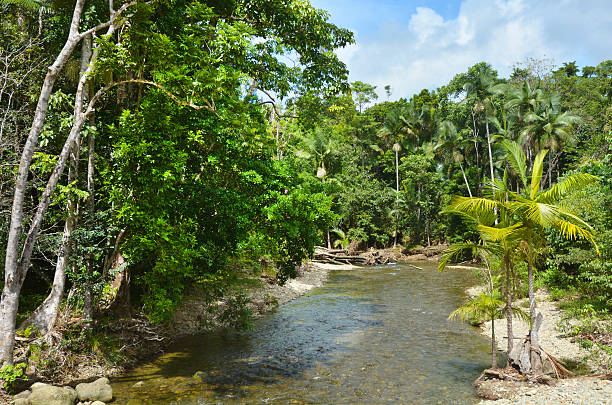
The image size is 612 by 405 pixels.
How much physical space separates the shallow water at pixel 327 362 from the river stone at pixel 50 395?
124 centimetres

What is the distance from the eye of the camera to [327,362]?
1222 centimetres

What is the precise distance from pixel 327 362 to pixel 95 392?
20.5 feet

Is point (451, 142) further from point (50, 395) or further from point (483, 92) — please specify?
point (50, 395)

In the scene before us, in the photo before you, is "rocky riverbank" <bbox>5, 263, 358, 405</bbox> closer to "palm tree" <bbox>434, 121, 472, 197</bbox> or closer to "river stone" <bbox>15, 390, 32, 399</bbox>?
"river stone" <bbox>15, 390, 32, 399</bbox>

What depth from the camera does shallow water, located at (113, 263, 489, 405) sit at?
9.73 meters

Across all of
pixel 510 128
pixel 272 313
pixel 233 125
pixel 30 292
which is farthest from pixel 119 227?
pixel 510 128

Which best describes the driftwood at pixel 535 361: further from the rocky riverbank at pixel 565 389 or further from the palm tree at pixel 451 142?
the palm tree at pixel 451 142

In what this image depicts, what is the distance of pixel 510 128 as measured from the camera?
42.2 metres

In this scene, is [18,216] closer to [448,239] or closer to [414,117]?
[448,239]

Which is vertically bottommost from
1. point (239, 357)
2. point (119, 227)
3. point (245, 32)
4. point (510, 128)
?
point (239, 357)

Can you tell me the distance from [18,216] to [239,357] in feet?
23.7

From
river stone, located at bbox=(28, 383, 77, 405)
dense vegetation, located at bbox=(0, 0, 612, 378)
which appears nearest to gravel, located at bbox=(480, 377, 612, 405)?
dense vegetation, located at bbox=(0, 0, 612, 378)

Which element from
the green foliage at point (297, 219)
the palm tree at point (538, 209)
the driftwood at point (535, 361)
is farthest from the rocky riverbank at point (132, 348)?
the palm tree at point (538, 209)

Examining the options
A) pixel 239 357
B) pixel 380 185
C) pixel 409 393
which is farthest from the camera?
pixel 380 185
